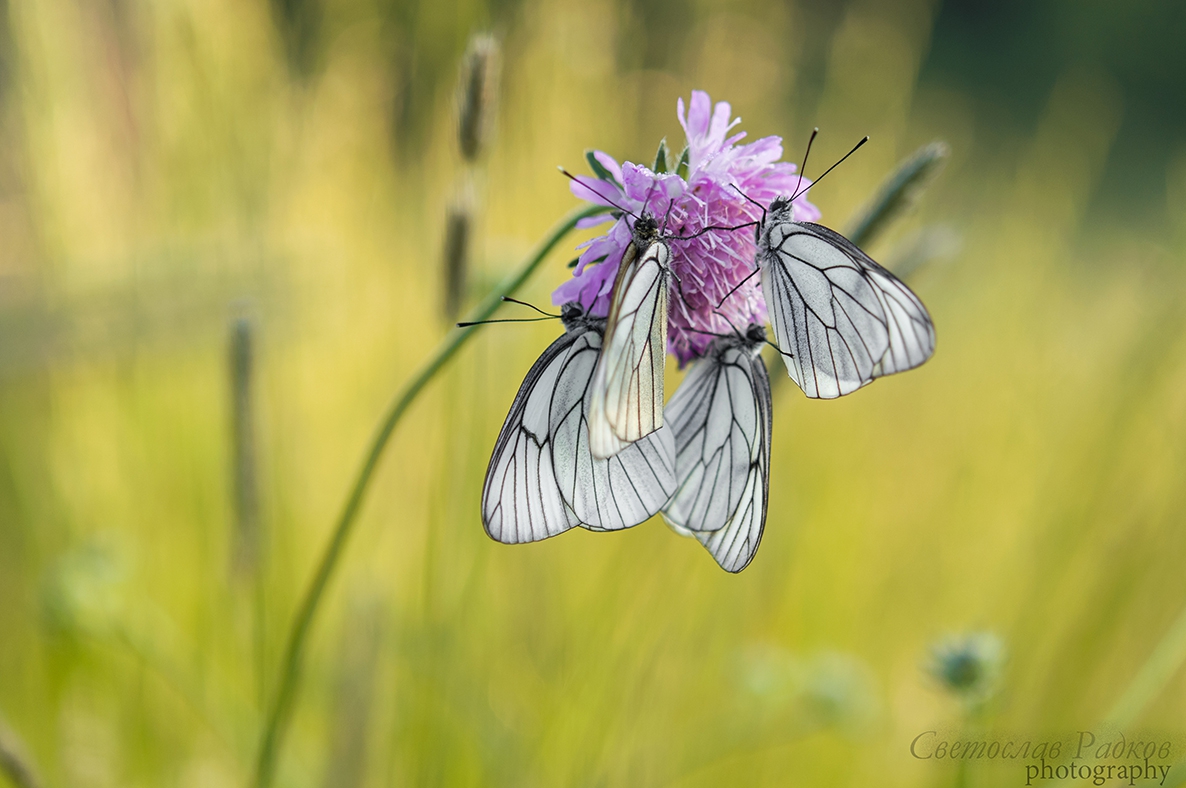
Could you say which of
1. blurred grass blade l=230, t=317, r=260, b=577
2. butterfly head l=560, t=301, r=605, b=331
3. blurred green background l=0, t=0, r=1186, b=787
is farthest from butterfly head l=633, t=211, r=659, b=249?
blurred grass blade l=230, t=317, r=260, b=577

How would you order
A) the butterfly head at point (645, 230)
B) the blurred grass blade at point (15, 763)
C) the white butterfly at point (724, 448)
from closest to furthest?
the blurred grass blade at point (15, 763) → the butterfly head at point (645, 230) → the white butterfly at point (724, 448)

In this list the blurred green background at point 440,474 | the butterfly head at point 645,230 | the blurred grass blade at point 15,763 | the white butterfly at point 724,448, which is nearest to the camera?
the blurred grass blade at point 15,763

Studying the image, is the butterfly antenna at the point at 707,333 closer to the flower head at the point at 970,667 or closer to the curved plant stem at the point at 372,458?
the curved plant stem at the point at 372,458

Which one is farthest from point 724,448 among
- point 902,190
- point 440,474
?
point 440,474

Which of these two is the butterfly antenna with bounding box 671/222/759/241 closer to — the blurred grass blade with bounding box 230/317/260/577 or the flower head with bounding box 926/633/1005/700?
the blurred grass blade with bounding box 230/317/260/577

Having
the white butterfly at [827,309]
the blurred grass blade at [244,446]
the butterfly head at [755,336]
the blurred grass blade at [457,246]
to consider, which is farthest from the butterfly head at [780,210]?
the blurred grass blade at [244,446]
